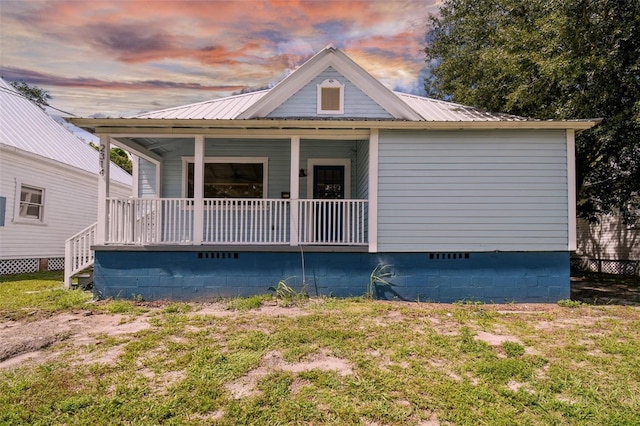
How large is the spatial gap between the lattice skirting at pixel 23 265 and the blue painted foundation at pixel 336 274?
21.0 feet

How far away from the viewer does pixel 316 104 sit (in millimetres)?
8484

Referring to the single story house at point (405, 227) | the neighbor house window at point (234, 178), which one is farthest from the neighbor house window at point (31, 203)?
the single story house at point (405, 227)

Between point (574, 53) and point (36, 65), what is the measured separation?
16657 millimetres

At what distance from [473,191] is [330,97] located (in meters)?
3.70

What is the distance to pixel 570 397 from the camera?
337 centimetres

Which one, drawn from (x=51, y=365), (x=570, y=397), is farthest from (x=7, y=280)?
(x=570, y=397)

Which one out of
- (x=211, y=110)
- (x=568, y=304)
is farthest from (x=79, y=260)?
(x=568, y=304)

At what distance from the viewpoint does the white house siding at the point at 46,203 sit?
35.5 ft

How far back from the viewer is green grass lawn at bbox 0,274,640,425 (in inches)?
121

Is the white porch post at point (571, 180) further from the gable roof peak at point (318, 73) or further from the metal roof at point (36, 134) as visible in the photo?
the metal roof at point (36, 134)

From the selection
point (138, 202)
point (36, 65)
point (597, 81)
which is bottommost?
point (138, 202)

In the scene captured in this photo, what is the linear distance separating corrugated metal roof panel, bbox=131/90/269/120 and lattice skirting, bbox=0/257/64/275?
21.9 feet

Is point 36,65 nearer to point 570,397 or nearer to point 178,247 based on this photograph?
point 178,247

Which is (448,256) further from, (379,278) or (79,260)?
(79,260)
